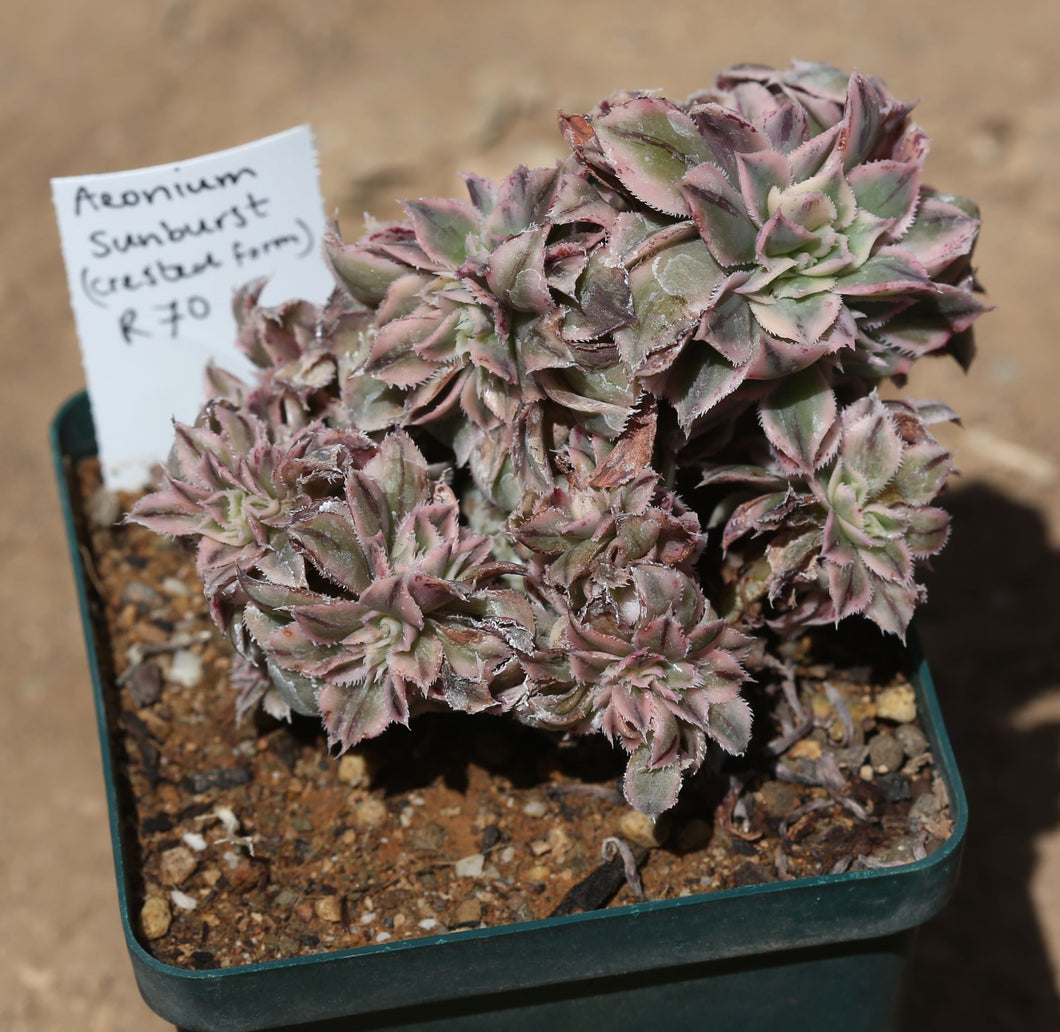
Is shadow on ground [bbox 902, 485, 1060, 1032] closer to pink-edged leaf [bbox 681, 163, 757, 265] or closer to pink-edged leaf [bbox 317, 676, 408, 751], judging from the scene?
pink-edged leaf [bbox 317, 676, 408, 751]

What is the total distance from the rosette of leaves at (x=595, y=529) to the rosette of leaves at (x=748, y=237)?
104mm

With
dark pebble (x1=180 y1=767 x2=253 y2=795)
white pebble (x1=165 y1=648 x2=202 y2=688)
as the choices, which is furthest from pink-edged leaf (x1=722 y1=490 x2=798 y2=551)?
white pebble (x1=165 y1=648 x2=202 y2=688)

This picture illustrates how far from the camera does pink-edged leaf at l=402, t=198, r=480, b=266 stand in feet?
4.21

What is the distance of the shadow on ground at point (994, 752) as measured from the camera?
2.26 meters

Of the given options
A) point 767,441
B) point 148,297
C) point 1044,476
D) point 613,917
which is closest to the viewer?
point 613,917

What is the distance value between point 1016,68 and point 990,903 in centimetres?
234

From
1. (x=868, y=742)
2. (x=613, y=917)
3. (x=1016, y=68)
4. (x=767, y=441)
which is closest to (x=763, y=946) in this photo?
(x=613, y=917)

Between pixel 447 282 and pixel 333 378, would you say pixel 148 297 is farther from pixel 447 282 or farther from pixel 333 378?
pixel 447 282

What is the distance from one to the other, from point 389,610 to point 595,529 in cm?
22

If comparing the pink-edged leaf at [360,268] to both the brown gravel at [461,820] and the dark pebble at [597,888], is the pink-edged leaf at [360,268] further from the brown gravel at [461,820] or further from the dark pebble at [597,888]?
the dark pebble at [597,888]

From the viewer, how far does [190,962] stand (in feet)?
4.70

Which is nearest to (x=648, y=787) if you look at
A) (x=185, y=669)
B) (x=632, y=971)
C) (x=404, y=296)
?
(x=632, y=971)

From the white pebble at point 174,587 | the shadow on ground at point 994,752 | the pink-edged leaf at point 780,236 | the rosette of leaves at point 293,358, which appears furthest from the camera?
the shadow on ground at point 994,752

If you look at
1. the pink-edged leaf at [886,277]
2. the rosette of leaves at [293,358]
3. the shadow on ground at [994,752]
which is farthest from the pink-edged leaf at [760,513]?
the shadow on ground at [994,752]
